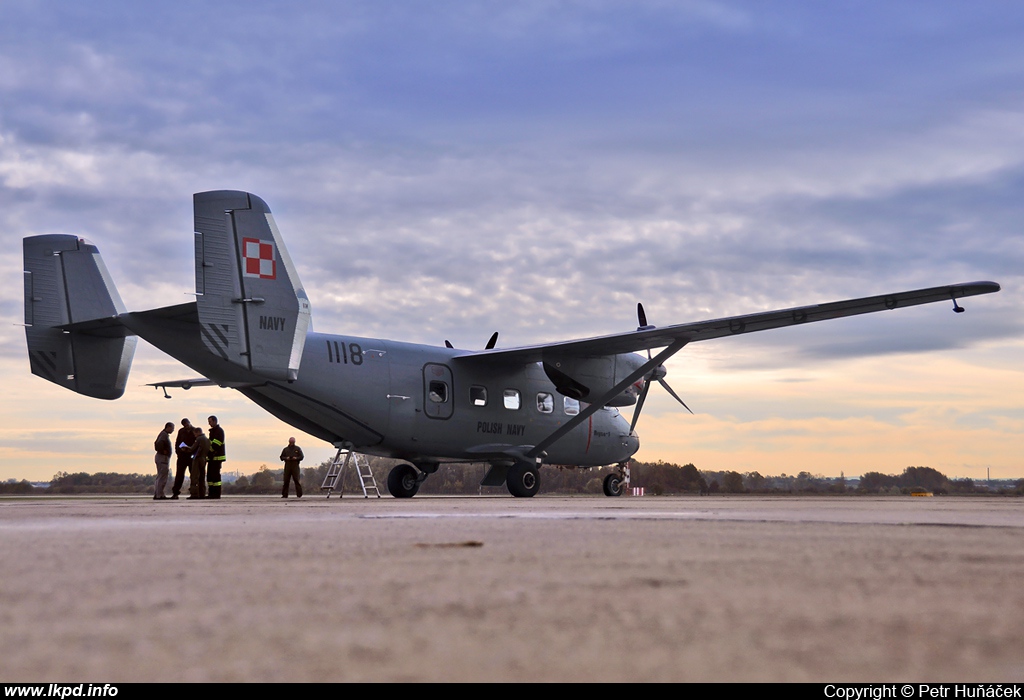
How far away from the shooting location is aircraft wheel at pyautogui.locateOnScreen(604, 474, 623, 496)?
26484 millimetres

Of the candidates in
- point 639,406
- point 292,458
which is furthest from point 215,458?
point 639,406

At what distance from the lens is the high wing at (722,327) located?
18.4 meters

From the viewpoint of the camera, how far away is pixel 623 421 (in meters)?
26.2

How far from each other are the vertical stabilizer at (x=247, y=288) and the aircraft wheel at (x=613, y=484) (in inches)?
511

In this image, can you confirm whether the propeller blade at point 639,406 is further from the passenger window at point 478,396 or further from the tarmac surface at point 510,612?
the tarmac surface at point 510,612

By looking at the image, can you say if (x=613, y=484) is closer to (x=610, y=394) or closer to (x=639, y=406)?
(x=639, y=406)

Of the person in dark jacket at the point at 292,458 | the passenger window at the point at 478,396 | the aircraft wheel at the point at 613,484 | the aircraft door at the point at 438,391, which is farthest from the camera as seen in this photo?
the aircraft wheel at the point at 613,484

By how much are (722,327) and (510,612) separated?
59.0ft

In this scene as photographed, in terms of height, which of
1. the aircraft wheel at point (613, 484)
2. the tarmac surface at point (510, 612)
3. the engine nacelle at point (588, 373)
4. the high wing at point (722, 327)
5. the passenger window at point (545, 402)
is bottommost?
the aircraft wheel at point (613, 484)

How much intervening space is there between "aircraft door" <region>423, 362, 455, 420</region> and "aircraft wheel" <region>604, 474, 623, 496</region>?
7.66 metres

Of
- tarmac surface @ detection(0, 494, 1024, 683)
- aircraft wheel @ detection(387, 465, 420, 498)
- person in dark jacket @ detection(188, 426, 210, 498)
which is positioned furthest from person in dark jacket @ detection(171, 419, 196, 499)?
tarmac surface @ detection(0, 494, 1024, 683)

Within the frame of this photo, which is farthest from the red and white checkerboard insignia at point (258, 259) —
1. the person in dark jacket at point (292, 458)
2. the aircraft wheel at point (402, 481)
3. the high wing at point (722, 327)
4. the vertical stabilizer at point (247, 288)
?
the person in dark jacket at point (292, 458)
